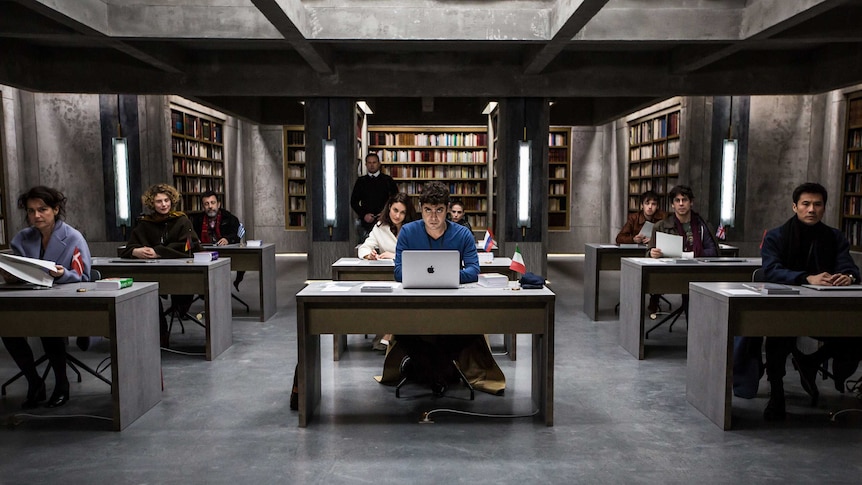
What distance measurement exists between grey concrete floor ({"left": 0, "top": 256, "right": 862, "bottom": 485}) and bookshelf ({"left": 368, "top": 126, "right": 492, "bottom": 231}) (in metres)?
8.00

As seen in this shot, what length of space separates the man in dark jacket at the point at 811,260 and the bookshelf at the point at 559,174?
8.76 meters

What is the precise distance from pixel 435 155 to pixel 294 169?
119 inches

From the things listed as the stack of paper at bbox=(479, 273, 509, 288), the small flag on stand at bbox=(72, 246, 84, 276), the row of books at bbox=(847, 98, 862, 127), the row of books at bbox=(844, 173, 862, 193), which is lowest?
the stack of paper at bbox=(479, 273, 509, 288)

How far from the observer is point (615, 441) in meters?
3.06

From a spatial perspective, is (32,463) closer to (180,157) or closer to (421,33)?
(421,33)

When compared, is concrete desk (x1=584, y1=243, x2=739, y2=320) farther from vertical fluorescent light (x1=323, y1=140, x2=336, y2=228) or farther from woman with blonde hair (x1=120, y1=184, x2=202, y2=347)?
woman with blonde hair (x1=120, y1=184, x2=202, y2=347)

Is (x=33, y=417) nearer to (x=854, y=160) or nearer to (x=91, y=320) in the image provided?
(x=91, y=320)

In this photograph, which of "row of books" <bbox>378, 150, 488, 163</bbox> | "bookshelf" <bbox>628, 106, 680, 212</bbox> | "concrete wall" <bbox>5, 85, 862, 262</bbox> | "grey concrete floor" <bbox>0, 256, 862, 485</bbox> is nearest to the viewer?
"grey concrete floor" <bbox>0, 256, 862, 485</bbox>

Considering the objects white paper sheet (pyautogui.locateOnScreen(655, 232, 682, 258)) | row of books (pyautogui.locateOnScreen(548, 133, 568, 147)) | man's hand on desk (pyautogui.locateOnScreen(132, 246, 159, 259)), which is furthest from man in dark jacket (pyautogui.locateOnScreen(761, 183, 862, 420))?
row of books (pyautogui.locateOnScreen(548, 133, 568, 147))

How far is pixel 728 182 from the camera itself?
27.3 feet

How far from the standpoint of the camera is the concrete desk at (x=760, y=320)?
317 centimetres

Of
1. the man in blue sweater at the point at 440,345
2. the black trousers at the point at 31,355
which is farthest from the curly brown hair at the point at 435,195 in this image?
the black trousers at the point at 31,355

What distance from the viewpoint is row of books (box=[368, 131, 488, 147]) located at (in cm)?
1212

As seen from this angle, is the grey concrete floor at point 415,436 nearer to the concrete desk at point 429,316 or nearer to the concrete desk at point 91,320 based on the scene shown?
the concrete desk at point 91,320
